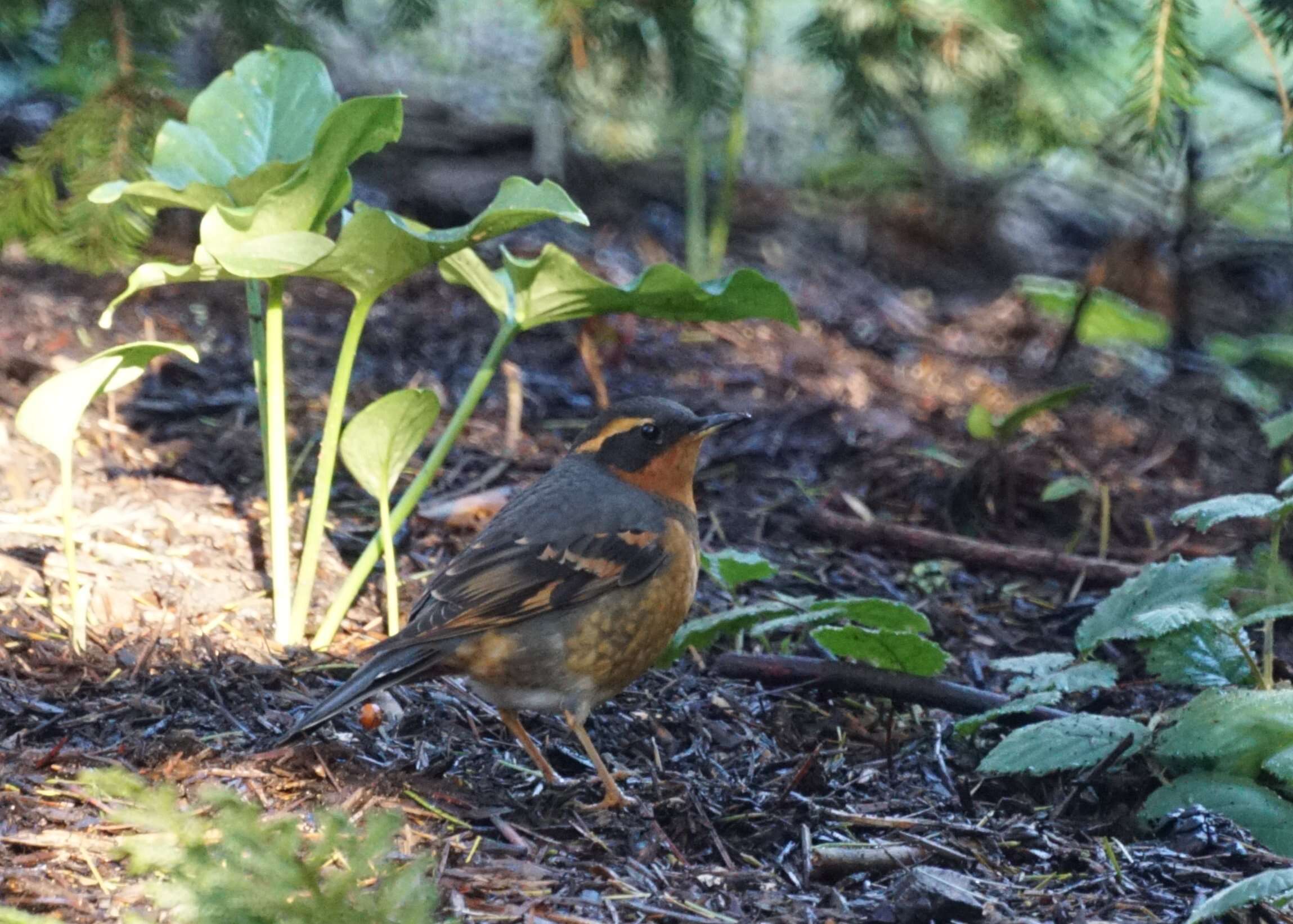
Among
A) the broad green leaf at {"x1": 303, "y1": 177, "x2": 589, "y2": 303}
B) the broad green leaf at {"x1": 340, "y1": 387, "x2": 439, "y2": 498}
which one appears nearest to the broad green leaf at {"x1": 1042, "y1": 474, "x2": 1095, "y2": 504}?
the broad green leaf at {"x1": 340, "y1": 387, "x2": 439, "y2": 498}

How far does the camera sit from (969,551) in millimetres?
5527

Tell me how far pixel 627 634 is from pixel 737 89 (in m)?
3.27

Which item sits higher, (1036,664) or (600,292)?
(600,292)

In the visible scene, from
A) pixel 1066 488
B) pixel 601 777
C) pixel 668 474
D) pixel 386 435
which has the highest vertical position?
pixel 386 435

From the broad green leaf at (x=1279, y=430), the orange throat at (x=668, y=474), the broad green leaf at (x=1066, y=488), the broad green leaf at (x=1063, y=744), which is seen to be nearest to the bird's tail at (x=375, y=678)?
the orange throat at (x=668, y=474)

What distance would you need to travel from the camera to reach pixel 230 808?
7.12ft

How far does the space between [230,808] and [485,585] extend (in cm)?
186

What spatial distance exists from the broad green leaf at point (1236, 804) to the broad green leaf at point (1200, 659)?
1.31 ft

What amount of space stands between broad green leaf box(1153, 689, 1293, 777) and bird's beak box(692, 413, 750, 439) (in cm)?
159

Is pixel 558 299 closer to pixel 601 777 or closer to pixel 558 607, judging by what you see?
pixel 558 607

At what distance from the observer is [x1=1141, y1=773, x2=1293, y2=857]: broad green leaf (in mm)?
3295

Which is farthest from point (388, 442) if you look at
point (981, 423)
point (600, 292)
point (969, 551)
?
point (981, 423)

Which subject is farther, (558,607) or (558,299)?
(558,299)

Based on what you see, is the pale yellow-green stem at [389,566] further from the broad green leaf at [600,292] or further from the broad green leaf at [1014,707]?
the broad green leaf at [1014,707]
